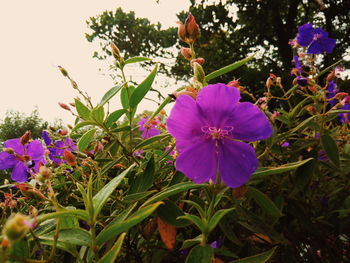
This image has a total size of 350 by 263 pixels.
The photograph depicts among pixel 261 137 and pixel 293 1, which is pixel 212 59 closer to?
pixel 293 1

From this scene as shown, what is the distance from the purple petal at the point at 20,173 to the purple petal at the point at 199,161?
26.0 inches

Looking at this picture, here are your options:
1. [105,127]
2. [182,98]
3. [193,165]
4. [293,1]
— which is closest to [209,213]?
[193,165]

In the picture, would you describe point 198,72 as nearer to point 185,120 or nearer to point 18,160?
point 185,120

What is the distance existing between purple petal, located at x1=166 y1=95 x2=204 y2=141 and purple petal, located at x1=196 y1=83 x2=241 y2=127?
16 millimetres

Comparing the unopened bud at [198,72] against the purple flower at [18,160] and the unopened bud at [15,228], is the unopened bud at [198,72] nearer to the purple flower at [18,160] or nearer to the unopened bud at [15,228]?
the unopened bud at [15,228]

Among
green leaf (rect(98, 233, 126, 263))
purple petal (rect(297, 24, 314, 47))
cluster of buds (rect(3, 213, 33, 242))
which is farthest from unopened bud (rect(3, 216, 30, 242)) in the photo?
purple petal (rect(297, 24, 314, 47))

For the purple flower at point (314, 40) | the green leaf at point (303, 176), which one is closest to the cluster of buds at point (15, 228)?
the green leaf at point (303, 176)

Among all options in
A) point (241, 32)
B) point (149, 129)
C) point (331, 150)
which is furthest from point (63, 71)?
point (241, 32)

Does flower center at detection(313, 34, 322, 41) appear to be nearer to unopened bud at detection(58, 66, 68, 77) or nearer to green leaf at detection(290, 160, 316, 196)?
green leaf at detection(290, 160, 316, 196)

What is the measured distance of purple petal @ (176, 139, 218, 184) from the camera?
1.73 ft

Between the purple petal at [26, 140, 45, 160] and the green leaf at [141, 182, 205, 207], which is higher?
the purple petal at [26, 140, 45, 160]

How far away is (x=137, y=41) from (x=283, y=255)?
10.1 m

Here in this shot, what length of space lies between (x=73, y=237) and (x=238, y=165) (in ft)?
0.97

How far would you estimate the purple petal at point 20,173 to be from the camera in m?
0.97
